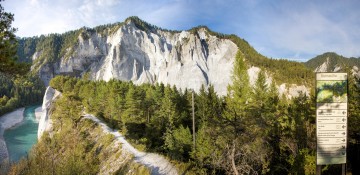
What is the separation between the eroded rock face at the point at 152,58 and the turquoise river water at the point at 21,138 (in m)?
45.1

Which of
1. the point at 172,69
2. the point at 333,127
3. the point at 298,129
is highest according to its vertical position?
the point at 172,69

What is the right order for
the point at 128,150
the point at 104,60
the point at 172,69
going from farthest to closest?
1. the point at 104,60
2. the point at 172,69
3. the point at 128,150

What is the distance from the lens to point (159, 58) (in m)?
122

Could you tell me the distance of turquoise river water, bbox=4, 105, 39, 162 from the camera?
45.5 metres

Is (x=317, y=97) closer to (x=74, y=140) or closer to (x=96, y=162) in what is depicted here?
(x=96, y=162)

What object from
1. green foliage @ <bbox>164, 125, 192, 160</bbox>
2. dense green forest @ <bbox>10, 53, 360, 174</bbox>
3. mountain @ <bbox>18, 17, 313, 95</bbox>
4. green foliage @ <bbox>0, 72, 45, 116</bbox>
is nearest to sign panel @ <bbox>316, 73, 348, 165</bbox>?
dense green forest @ <bbox>10, 53, 360, 174</bbox>

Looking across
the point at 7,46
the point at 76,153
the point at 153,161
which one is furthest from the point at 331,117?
the point at 76,153

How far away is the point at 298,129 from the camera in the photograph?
23.6 m

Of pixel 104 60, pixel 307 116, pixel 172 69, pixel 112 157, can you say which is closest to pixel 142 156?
pixel 112 157

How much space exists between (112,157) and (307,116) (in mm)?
20580

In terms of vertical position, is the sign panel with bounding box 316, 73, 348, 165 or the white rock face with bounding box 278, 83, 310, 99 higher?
the white rock face with bounding box 278, 83, 310, 99

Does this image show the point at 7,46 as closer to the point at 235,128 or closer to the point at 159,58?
the point at 235,128

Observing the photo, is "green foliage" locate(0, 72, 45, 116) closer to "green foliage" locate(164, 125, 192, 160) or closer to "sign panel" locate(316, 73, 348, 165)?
"green foliage" locate(164, 125, 192, 160)

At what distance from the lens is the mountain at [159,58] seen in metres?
74.1
